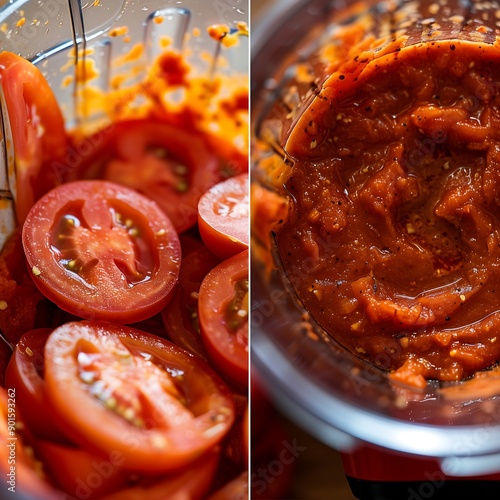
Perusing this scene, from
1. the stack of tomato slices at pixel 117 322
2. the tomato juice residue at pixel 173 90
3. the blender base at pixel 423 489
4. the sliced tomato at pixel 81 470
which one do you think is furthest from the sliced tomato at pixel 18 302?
the blender base at pixel 423 489

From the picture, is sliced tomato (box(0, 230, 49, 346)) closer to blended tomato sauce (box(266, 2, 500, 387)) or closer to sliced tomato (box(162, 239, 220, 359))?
sliced tomato (box(162, 239, 220, 359))

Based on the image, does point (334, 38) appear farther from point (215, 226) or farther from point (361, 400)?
point (361, 400)

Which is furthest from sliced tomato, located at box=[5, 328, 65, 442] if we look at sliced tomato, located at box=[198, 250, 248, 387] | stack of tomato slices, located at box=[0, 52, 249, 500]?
sliced tomato, located at box=[198, 250, 248, 387]

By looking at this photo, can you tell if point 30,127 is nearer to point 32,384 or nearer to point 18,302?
point 18,302

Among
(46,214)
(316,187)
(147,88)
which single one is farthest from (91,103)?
(316,187)

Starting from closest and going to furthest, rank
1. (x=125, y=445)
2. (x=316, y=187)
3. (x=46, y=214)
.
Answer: (x=125, y=445)
(x=46, y=214)
(x=316, y=187)

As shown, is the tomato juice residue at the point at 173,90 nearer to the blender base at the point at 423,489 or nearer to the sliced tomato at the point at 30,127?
the sliced tomato at the point at 30,127
